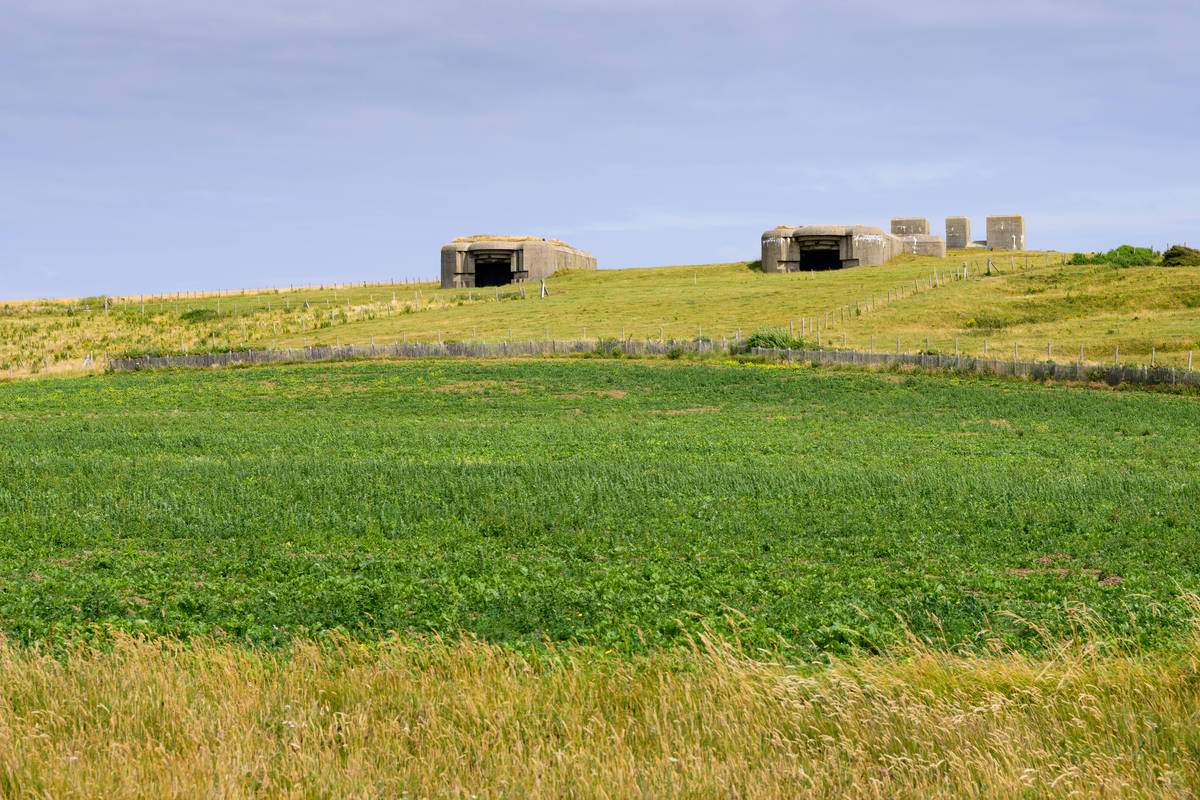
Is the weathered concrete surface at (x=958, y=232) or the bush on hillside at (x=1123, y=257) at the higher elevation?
the weathered concrete surface at (x=958, y=232)

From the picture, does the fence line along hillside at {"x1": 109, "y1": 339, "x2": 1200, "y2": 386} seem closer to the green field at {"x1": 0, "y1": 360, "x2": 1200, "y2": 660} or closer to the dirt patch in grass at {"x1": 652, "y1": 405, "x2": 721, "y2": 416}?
the dirt patch in grass at {"x1": 652, "y1": 405, "x2": 721, "y2": 416}

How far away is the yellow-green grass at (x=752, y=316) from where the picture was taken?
62.1m

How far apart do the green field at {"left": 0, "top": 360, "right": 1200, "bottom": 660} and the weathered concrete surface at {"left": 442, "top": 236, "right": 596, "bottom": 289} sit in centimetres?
7126

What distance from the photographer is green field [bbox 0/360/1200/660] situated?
11.8 meters

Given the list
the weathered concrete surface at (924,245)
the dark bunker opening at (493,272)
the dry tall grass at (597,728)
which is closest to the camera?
the dry tall grass at (597,728)

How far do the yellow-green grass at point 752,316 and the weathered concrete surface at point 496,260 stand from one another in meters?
6.37

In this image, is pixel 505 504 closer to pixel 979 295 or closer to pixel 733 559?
pixel 733 559

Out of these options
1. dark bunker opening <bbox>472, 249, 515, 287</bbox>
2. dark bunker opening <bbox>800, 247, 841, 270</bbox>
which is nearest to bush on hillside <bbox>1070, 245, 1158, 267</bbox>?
dark bunker opening <bbox>800, 247, 841, 270</bbox>

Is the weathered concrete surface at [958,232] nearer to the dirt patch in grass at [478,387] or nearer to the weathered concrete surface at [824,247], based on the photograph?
the weathered concrete surface at [824,247]

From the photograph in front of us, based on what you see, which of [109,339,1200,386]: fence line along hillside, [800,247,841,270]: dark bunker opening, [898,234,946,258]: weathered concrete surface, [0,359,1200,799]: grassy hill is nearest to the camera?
[0,359,1200,799]: grassy hill

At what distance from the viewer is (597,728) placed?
737 centimetres

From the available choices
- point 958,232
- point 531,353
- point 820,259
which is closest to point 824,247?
point 820,259

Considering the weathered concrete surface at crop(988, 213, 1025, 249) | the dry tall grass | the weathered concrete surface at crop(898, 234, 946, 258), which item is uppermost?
the weathered concrete surface at crop(988, 213, 1025, 249)

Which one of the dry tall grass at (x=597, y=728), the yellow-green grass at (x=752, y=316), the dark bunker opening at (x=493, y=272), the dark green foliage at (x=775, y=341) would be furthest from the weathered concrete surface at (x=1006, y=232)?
the dry tall grass at (x=597, y=728)
